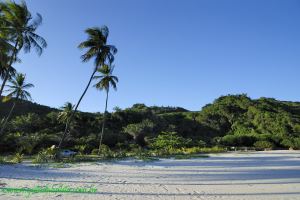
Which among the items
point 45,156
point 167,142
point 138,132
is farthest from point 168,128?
Answer: point 45,156

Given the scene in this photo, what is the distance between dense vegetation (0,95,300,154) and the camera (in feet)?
125

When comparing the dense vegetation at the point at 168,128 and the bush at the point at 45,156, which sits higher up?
the dense vegetation at the point at 168,128

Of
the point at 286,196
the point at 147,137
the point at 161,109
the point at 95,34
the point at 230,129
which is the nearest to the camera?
the point at 286,196

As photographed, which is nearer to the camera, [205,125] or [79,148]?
[79,148]

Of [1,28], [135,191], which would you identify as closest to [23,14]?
[1,28]

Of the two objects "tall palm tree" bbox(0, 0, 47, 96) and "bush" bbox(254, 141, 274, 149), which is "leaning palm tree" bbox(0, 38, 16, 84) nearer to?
"tall palm tree" bbox(0, 0, 47, 96)

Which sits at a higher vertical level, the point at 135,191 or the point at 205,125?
the point at 205,125

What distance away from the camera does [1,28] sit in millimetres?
20906

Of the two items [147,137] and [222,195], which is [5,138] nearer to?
[147,137]

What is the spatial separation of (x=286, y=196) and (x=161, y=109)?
72.0 metres

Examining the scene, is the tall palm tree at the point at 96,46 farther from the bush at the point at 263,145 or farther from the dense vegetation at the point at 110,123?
the bush at the point at 263,145

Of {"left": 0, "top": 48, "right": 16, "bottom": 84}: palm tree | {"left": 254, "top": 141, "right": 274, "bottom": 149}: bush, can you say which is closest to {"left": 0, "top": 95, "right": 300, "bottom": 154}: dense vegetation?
{"left": 254, "top": 141, "right": 274, "bottom": 149}: bush

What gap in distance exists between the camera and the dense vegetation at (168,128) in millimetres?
38219

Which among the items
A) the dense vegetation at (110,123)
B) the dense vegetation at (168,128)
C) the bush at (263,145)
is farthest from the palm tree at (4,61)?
the bush at (263,145)
